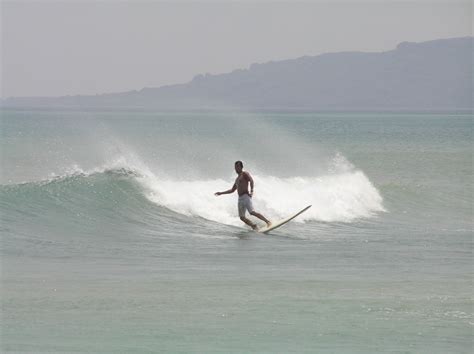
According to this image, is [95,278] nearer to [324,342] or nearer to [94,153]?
[324,342]

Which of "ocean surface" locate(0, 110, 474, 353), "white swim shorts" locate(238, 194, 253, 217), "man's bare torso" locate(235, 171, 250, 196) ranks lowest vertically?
"ocean surface" locate(0, 110, 474, 353)

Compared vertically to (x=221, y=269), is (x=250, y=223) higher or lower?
higher

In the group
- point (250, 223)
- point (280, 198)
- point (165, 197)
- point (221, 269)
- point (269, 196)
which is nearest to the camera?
point (221, 269)

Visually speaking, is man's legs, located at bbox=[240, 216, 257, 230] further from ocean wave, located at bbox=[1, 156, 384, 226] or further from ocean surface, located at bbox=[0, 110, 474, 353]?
ocean wave, located at bbox=[1, 156, 384, 226]

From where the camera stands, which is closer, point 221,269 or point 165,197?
point 221,269

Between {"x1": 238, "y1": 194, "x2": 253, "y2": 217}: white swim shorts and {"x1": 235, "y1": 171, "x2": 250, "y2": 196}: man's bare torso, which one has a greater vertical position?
{"x1": 235, "y1": 171, "x2": 250, "y2": 196}: man's bare torso

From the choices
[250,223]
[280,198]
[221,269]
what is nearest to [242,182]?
[250,223]

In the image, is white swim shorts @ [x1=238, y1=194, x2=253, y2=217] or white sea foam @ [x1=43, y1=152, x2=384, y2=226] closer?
white swim shorts @ [x1=238, y1=194, x2=253, y2=217]

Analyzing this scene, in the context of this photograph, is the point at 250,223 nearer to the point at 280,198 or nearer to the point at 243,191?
the point at 243,191

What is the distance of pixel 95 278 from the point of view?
13.2 meters

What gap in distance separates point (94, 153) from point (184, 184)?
97.2 ft

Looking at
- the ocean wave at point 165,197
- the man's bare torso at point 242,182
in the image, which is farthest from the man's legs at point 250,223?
the ocean wave at point 165,197

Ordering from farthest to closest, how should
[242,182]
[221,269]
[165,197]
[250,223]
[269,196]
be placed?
[269,196]
[165,197]
[242,182]
[250,223]
[221,269]

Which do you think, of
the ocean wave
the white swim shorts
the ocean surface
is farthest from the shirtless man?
the ocean wave
